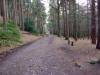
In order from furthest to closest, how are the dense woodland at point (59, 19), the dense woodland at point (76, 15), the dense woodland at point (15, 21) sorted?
the dense woodland at point (15, 21)
the dense woodland at point (59, 19)
the dense woodland at point (76, 15)

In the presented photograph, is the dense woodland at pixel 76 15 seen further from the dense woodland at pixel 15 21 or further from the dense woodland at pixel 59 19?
the dense woodland at pixel 15 21

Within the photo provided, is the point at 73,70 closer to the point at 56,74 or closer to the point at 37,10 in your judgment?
the point at 56,74

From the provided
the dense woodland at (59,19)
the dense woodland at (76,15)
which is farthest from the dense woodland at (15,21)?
the dense woodland at (76,15)

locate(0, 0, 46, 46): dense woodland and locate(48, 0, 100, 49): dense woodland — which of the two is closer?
locate(48, 0, 100, 49): dense woodland

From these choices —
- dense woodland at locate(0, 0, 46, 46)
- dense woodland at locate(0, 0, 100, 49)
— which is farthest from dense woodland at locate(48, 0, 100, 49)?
dense woodland at locate(0, 0, 46, 46)

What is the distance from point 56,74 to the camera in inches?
143

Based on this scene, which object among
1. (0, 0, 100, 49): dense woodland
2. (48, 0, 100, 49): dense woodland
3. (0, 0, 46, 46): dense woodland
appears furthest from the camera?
(0, 0, 46, 46): dense woodland

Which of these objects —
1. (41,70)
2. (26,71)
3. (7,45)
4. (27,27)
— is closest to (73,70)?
(41,70)

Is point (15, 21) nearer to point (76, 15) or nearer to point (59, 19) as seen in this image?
point (59, 19)

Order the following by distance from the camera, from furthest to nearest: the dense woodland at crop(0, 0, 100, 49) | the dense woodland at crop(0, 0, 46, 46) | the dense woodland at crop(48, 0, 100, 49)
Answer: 1. the dense woodland at crop(0, 0, 46, 46)
2. the dense woodland at crop(0, 0, 100, 49)
3. the dense woodland at crop(48, 0, 100, 49)

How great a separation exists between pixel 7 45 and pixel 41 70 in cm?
590

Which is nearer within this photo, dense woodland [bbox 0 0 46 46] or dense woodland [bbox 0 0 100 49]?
dense woodland [bbox 0 0 100 49]

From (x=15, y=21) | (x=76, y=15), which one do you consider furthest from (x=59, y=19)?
(x=15, y=21)

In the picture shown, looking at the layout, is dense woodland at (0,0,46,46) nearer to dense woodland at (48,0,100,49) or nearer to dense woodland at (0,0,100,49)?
dense woodland at (0,0,100,49)
